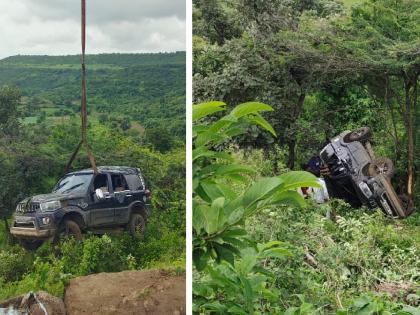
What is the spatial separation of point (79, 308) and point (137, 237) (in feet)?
0.37

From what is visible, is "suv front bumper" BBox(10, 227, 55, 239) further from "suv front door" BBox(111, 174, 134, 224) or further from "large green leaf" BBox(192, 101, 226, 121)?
"large green leaf" BBox(192, 101, 226, 121)

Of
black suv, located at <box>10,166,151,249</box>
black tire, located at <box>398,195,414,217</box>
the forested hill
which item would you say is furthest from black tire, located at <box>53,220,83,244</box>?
black tire, located at <box>398,195,414,217</box>

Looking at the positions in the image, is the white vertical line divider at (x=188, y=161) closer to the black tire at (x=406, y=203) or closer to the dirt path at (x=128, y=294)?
the dirt path at (x=128, y=294)

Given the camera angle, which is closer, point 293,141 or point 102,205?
point 102,205

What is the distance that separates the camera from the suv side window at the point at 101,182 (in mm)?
705

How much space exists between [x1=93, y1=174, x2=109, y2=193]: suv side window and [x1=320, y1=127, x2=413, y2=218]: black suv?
2.20m

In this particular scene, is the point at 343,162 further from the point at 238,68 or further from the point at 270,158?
the point at 238,68

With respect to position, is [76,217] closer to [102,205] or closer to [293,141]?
[102,205]

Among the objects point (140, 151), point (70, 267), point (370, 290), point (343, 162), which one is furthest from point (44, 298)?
point (343, 162)

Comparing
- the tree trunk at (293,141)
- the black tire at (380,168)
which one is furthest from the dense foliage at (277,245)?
the black tire at (380,168)

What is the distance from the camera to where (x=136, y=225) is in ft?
2.41

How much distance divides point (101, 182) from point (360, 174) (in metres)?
2.26

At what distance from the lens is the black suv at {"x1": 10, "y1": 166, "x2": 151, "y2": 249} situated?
0.69m

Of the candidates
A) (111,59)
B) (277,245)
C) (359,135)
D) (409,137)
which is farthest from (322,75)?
(111,59)
